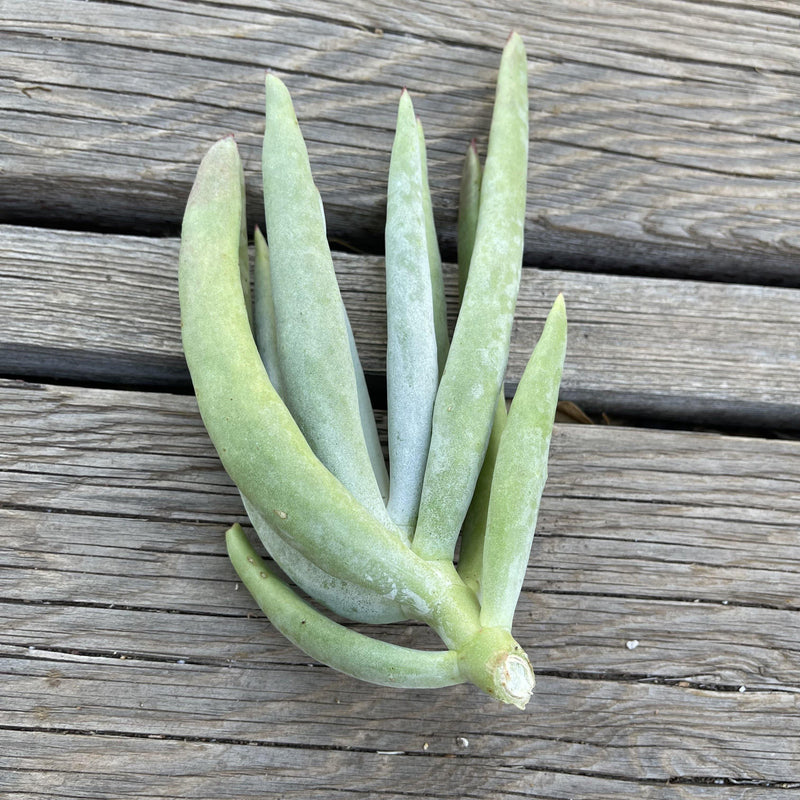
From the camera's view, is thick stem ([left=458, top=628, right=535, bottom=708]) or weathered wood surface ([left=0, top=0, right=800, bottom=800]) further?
weathered wood surface ([left=0, top=0, right=800, bottom=800])

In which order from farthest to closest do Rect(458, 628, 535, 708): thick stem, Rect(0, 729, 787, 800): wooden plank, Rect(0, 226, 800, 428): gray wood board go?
Rect(0, 226, 800, 428): gray wood board → Rect(0, 729, 787, 800): wooden plank → Rect(458, 628, 535, 708): thick stem

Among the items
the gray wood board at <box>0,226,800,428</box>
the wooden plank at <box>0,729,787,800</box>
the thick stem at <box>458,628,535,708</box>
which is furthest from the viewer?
the gray wood board at <box>0,226,800,428</box>

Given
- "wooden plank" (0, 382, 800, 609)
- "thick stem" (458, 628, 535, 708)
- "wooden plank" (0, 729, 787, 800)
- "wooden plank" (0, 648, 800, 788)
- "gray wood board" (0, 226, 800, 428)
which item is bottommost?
"wooden plank" (0, 729, 787, 800)

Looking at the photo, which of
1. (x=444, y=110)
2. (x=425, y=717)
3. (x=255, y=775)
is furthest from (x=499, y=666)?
(x=444, y=110)

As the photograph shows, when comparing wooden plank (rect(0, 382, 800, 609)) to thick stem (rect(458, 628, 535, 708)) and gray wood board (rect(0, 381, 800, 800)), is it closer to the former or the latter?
gray wood board (rect(0, 381, 800, 800))

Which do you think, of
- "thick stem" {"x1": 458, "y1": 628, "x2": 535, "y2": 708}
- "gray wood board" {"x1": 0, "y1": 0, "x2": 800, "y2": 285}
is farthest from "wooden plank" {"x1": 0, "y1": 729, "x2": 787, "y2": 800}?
"gray wood board" {"x1": 0, "y1": 0, "x2": 800, "y2": 285}

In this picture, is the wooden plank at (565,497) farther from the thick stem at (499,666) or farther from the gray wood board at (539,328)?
the thick stem at (499,666)

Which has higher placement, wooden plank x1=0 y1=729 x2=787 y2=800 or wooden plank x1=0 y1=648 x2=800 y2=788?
wooden plank x1=0 y1=648 x2=800 y2=788

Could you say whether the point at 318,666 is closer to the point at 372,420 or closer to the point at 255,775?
the point at 255,775

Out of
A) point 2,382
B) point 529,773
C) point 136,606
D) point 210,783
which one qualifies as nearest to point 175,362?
point 2,382
